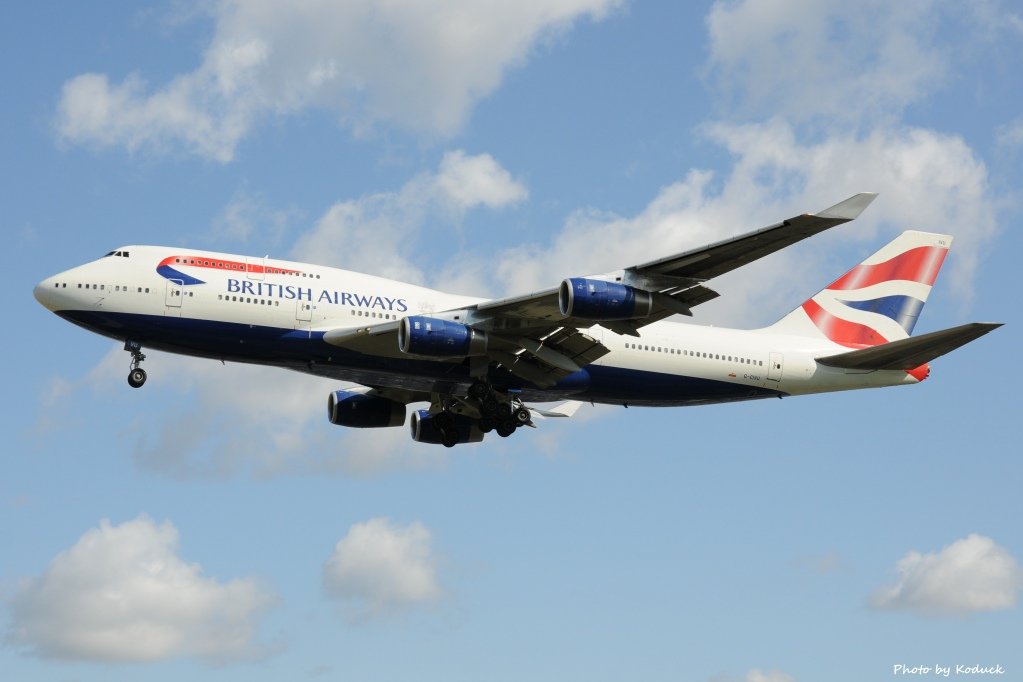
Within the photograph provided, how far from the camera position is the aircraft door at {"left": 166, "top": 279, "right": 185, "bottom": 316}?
128 ft

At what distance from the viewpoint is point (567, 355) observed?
41656 mm

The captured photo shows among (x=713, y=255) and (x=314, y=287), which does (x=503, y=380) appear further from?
(x=713, y=255)

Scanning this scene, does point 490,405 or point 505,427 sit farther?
point 505,427

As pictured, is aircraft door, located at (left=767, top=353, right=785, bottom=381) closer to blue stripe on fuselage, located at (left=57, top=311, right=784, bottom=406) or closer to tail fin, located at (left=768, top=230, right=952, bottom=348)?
blue stripe on fuselage, located at (left=57, top=311, right=784, bottom=406)

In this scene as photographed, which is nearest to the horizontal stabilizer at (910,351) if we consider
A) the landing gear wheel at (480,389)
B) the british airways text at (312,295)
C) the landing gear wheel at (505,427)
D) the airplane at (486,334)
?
the airplane at (486,334)

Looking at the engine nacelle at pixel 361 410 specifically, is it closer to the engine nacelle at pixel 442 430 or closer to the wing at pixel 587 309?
the engine nacelle at pixel 442 430

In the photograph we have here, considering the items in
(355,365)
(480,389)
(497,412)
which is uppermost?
(355,365)

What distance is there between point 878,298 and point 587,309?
1735cm

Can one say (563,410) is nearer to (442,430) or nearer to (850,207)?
(442,430)

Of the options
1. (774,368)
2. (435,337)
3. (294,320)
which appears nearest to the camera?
(435,337)

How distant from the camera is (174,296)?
1537 inches

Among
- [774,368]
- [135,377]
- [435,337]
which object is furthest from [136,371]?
[774,368]

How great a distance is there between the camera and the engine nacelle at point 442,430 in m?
47.2

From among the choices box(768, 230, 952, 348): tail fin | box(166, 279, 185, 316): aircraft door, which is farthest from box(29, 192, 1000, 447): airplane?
box(768, 230, 952, 348): tail fin
